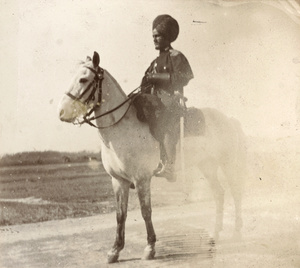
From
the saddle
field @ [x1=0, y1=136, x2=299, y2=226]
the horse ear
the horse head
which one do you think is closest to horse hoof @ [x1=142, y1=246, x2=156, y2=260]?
field @ [x1=0, y1=136, x2=299, y2=226]

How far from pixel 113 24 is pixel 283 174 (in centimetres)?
161

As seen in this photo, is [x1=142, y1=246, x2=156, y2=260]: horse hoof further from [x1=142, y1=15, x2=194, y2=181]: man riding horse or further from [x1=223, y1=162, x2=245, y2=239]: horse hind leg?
[x1=223, y1=162, x2=245, y2=239]: horse hind leg

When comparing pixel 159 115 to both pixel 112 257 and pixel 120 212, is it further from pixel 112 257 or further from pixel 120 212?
pixel 112 257

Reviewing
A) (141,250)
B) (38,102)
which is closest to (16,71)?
(38,102)

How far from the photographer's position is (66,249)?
2.61 meters

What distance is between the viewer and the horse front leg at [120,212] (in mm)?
2588

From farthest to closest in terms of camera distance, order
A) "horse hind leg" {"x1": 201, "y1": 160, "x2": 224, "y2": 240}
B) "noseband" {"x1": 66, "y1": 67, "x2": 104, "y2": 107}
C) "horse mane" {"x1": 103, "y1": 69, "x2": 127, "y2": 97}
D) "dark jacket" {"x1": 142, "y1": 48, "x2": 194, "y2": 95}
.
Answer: "horse hind leg" {"x1": 201, "y1": 160, "x2": 224, "y2": 240} → "dark jacket" {"x1": 142, "y1": 48, "x2": 194, "y2": 95} → "horse mane" {"x1": 103, "y1": 69, "x2": 127, "y2": 97} → "noseband" {"x1": 66, "y1": 67, "x2": 104, "y2": 107}

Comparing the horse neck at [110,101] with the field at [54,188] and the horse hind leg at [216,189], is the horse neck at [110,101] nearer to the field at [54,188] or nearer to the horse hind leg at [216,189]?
the field at [54,188]

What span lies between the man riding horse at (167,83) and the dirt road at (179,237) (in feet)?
0.63

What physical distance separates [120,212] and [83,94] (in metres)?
0.80

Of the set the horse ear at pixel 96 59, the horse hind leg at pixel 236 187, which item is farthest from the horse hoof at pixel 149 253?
the horse ear at pixel 96 59

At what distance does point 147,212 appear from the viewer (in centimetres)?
260

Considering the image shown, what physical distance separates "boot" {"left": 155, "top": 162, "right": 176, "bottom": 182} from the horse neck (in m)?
0.43

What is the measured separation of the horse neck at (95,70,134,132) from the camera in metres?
2.52
